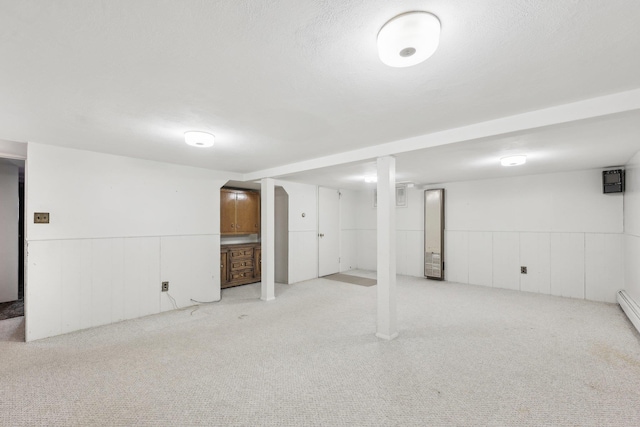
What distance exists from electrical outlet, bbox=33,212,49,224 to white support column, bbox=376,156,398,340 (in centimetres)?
370

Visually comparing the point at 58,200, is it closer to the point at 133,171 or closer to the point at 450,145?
the point at 133,171

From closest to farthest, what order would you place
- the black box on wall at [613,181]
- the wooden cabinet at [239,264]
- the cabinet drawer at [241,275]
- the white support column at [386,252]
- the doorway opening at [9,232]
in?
the white support column at [386,252], the black box on wall at [613,181], the doorway opening at [9,232], the wooden cabinet at [239,264], the cabinet drawer at [241,275]

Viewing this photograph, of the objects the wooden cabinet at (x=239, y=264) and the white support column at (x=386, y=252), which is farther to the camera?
the wooden cabinet at (x=239, y=264)

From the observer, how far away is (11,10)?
1.14 meters

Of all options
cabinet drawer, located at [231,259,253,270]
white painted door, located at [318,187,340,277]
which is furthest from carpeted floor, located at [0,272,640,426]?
white painted door, located at [318,187,340,277]

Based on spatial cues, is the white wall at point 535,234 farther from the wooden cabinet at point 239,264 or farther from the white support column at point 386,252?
the wooden cabinet at point 239,264

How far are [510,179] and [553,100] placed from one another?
3870 millimetres

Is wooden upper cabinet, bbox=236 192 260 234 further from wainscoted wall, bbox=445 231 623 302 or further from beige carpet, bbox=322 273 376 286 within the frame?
wainscoted wall, bbox=445 231 623 302

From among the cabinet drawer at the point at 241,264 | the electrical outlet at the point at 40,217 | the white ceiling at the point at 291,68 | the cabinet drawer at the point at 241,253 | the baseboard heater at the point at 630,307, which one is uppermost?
the white ceiling at the point at 291,68

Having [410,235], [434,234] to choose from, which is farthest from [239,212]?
[434,234]

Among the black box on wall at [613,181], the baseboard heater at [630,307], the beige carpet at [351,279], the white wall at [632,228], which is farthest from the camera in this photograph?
the beige carpet at [351,279]

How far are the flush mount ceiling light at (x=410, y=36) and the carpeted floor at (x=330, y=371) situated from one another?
6.91 feet

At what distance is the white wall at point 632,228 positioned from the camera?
345 centimetres

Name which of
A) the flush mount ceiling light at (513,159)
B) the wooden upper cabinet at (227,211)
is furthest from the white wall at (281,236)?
the flush mount ceiling light at (513,159)
